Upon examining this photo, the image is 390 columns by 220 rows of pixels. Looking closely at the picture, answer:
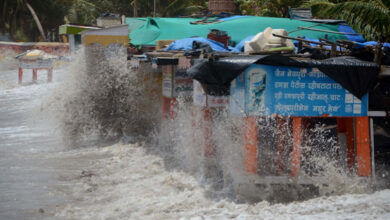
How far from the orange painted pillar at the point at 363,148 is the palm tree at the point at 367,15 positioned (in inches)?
225

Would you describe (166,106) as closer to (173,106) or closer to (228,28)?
(173,106)

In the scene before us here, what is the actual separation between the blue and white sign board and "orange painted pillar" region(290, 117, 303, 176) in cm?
13

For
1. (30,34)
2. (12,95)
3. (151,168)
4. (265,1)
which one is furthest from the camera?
(30,34)

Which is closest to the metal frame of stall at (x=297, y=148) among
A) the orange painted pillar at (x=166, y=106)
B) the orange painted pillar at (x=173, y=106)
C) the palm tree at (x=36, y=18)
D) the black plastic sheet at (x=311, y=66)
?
the black plastic sheet at (x=311, y=66)

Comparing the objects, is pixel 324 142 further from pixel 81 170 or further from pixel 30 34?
pixel 30 34

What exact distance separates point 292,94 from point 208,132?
204cm

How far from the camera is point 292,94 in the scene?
6.50 metres

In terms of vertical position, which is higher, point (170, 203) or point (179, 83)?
point (179, 83)

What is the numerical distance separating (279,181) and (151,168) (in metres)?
3.28

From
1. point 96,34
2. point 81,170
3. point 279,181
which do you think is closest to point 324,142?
point 279,181

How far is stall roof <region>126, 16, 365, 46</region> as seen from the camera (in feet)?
37.9

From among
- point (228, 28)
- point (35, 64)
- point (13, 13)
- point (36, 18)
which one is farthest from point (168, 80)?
point (13, 13)

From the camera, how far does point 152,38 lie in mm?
11844

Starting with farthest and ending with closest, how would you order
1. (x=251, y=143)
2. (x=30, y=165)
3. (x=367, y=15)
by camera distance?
(x=367, y=15), (x=30, y=165), (x=251, y=143)
